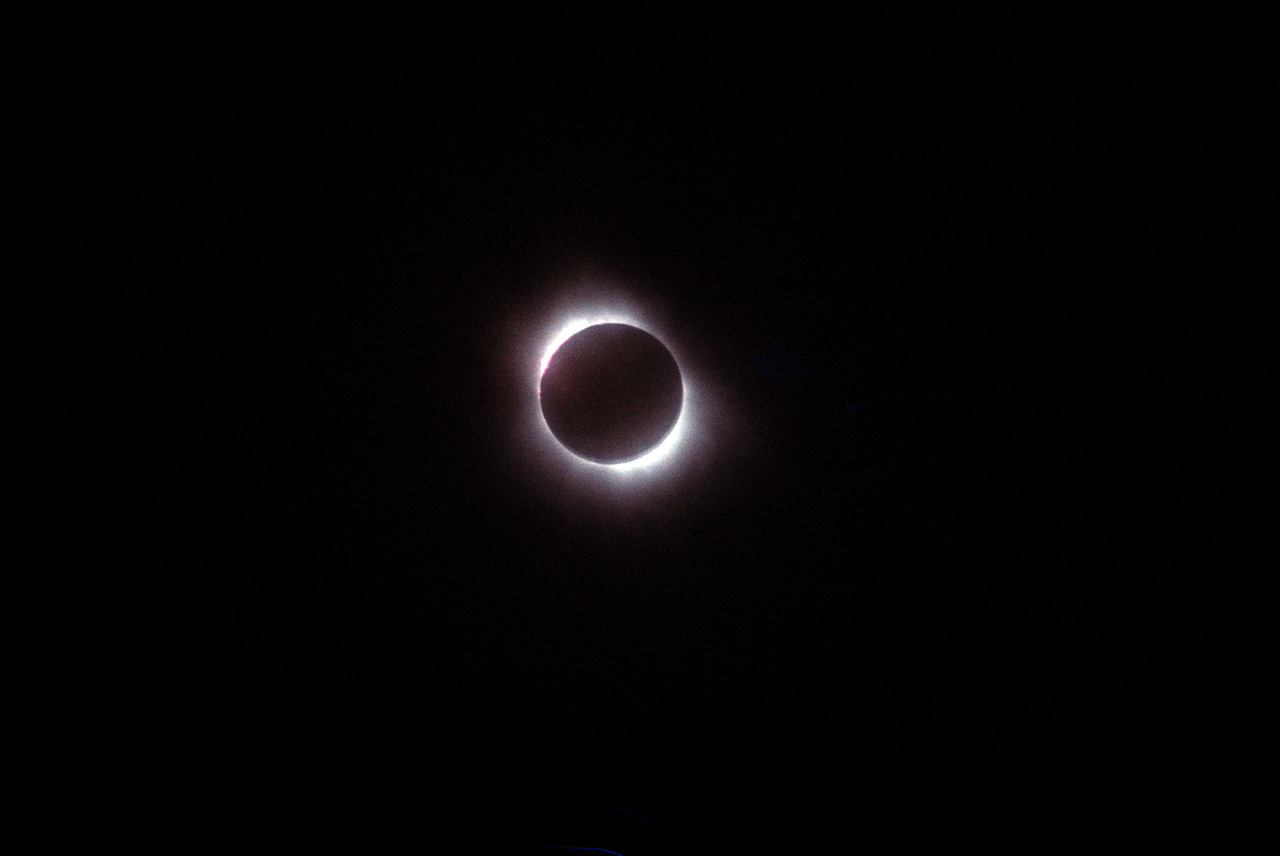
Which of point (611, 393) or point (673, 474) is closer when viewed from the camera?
point (611, 393)

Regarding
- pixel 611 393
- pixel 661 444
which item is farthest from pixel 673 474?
pixel 611 393

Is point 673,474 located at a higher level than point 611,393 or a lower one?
lower

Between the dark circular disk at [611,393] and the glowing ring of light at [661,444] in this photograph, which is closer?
the dark circular disk at [611,393]

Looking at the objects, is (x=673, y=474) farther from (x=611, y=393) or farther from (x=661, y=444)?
(x=611, y=393)

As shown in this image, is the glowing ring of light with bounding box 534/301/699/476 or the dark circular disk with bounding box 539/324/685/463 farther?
the glowing ring of light with bounding box 534/301/699/476
